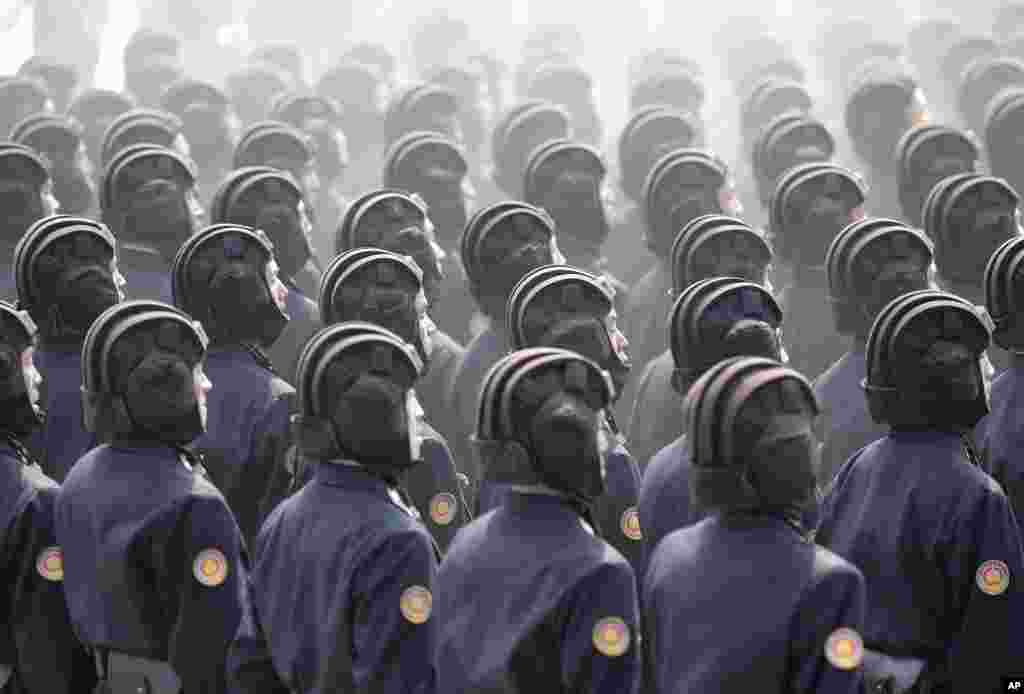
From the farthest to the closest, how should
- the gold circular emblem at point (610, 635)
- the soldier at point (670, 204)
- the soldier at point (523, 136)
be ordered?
1. the soldier at point (523, 136)
2. the soldier at point (670, 204)
3. the gold circular emblem at point (610, 635)

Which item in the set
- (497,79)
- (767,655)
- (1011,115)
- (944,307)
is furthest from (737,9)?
(767,655)

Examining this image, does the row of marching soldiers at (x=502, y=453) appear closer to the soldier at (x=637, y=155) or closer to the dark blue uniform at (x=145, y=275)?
the dark blue uniform at (x=145, y=275)

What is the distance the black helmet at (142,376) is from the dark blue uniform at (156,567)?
251 millimetres

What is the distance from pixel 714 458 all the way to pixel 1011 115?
982 cm

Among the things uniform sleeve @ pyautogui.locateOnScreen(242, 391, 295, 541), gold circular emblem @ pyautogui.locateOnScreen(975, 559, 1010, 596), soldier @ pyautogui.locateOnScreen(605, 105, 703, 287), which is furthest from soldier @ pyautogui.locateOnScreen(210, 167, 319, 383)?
gold circular emblem @ pyautogui.locateOnScreen(975, 559, 1010, 596)

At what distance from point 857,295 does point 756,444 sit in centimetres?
438

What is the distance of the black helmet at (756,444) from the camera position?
32.6 ft

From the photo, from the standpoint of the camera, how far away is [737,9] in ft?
103

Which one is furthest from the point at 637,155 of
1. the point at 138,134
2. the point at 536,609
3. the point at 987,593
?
the point at 536,609

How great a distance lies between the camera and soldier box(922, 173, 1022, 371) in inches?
595

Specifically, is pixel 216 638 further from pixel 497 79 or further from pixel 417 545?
pixel 497 79

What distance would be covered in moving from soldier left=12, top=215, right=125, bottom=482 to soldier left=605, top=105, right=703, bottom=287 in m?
6.90

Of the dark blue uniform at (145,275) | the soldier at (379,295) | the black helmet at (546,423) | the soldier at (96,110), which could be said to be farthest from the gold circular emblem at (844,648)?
the soldier at (96,110)

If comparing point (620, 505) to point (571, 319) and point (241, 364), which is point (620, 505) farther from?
point (241, 364)
